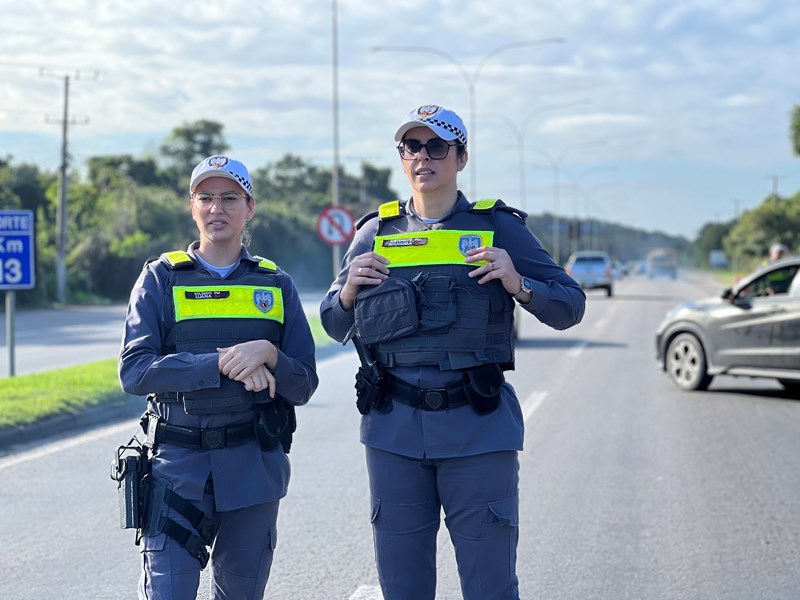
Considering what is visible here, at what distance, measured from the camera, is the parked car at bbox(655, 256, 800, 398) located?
12.5 metres

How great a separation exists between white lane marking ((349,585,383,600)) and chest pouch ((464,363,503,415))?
1917 millimetres

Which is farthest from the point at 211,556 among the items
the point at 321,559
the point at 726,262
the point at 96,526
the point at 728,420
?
the point at 726,262

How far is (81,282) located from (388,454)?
46819 mm

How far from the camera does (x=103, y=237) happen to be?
4906 cm

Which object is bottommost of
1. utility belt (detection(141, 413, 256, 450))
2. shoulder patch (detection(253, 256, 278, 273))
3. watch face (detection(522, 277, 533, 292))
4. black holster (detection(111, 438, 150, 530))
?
black holster (detection(111, 438, 150, 530))

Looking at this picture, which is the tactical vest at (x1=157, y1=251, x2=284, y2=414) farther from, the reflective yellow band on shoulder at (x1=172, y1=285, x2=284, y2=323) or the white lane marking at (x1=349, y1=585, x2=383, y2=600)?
the white lane marking at (x1=349, y1=585, x2=383, y2=600)

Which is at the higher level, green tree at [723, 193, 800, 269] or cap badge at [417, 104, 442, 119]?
green tree at [723, 193, 800, 269]

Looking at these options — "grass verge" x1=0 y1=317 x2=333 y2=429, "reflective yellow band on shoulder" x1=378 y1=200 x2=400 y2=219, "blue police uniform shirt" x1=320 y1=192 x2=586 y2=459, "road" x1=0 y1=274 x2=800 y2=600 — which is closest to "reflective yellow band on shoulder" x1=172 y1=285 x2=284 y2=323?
"blue police uniform shirt" x1=320 y1=192 x2=586 y2=459

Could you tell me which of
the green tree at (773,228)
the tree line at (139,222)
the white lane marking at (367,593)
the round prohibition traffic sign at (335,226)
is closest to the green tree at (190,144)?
the tree line at (139,222)

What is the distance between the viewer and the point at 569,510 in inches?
281

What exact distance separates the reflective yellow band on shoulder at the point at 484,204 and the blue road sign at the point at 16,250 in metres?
10.8

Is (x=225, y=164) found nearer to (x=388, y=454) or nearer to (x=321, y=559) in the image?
(x=388, y=454)

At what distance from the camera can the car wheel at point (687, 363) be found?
13.4 metres

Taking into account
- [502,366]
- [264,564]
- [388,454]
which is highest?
[502,366]
